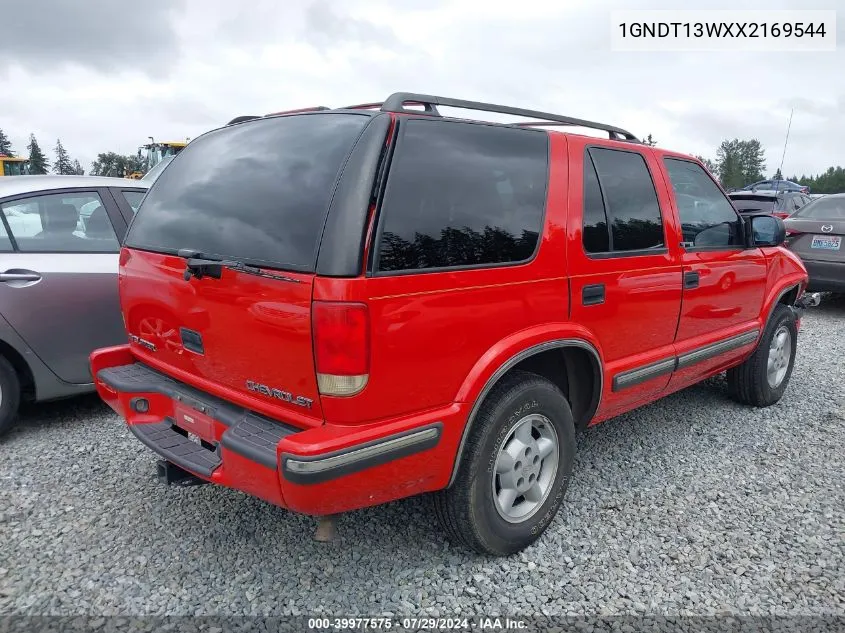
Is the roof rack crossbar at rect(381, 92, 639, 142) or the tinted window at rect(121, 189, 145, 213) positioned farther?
the tinted window at rect(121, 189, 145, 213)

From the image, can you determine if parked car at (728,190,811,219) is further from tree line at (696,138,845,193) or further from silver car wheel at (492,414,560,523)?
tree line at (696,138,845,193)

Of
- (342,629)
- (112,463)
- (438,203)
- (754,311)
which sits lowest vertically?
(342,629)

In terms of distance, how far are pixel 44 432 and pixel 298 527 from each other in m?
2.09

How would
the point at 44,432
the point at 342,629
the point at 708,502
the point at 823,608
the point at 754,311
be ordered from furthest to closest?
1. the point at 754,311
2. the point at 44,432
3. the point at 708,502
4. the point at 823,608
5. the point at 342,629

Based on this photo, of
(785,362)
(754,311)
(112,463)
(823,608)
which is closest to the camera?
(823,608)

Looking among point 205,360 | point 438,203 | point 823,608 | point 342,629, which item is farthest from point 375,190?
point 823,608

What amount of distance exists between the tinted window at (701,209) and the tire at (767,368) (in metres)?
0.93

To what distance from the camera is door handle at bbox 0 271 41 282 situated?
11.8 ft

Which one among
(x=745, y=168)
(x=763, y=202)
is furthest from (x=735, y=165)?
(x=763, y=202)

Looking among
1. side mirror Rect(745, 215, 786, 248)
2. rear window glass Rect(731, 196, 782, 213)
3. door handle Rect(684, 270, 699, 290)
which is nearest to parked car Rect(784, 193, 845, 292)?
rear window glass Rect(731, 196, 782, 213)

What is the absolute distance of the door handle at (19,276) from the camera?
3.58 m

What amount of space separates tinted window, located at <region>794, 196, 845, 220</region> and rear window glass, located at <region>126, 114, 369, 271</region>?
7.69m

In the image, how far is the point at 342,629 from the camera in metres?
2.27

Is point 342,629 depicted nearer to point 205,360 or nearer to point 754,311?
point 205,360
